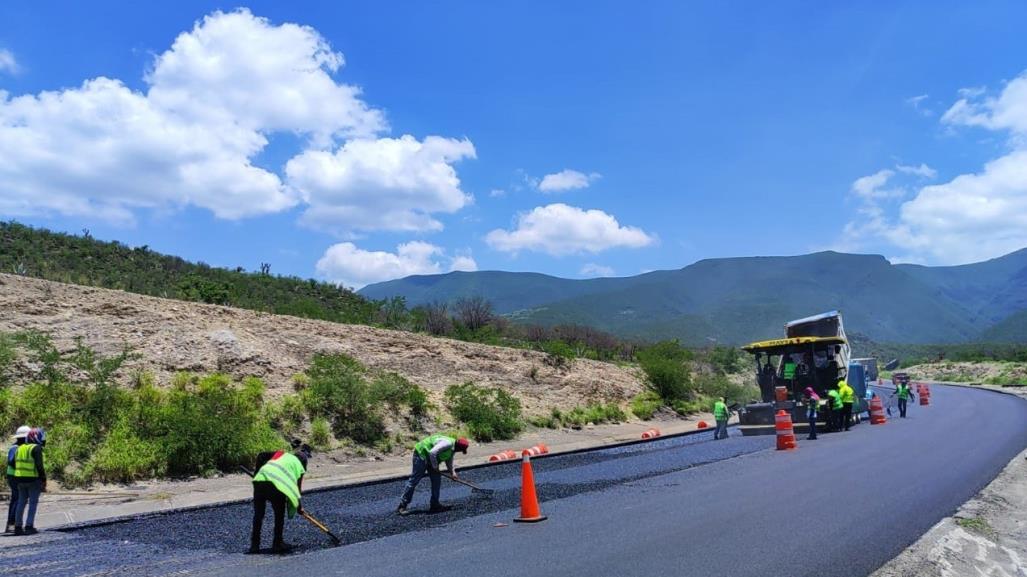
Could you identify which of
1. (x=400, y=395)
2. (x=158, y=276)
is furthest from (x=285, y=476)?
(x=158, y=276)

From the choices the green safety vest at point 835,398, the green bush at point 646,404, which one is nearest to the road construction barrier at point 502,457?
the green safety vest at point 835,398

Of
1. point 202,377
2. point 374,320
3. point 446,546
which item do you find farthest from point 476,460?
point 374,320

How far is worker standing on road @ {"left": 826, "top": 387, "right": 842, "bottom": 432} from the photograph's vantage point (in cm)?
2189

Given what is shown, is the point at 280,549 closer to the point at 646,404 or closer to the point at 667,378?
the point at 646,404

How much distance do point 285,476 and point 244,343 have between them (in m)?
15.6

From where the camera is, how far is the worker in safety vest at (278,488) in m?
8.52

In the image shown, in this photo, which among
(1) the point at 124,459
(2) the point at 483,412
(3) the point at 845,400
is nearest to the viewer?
(1) the point at 124,459

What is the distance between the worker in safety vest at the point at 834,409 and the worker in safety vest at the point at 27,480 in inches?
779

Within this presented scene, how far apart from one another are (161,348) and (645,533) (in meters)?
16.7

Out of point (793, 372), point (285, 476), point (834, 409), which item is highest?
point (793, 372)

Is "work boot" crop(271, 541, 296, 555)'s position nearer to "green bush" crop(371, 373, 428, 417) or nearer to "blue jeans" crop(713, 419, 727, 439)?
"green bush" crop(371, 373, 428, 417)

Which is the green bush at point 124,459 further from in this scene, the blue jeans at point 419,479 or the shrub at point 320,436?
the blue jeans at point 419,479

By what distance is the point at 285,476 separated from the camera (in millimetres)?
8570

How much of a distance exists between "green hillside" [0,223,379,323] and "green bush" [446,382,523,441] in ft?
32.1
